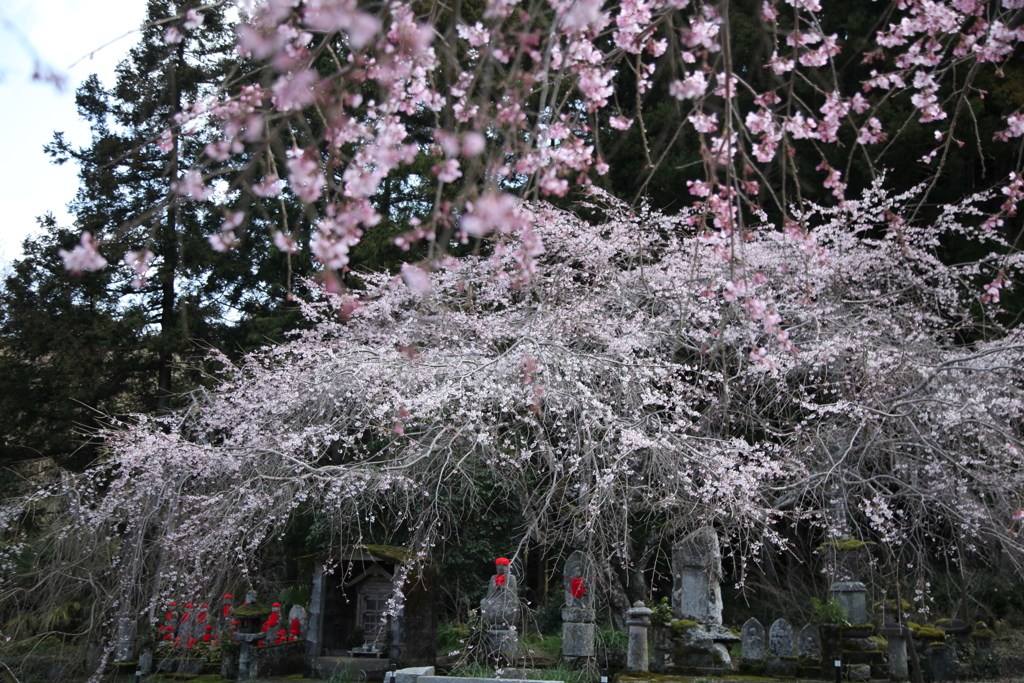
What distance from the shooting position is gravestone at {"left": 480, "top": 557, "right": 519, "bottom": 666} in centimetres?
654

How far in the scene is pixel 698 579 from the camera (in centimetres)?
734

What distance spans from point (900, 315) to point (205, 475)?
25.1 ft

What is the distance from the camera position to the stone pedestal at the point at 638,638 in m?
6.69

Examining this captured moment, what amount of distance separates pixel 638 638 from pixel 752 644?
54.0 inches

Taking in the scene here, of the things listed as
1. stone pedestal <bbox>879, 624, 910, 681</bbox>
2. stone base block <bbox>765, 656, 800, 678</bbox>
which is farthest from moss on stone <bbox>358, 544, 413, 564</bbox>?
stone pedestal <bbox>879, 624, 910, 681</bbox>

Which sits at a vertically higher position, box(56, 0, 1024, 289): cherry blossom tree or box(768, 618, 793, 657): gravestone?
box(56, 0, 1024, 289): cherry blossom tree

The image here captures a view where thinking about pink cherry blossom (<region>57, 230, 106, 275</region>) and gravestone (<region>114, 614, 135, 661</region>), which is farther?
gravestone (<region>114, 614, 135, 661</region>)

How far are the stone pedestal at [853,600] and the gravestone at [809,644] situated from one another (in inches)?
15.0

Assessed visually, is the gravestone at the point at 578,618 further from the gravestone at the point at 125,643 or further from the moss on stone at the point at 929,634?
the gravestone at the point at 125,643

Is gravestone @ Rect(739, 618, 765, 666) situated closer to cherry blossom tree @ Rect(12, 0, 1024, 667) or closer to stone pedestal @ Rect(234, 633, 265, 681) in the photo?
cherry blossom tree @ Rect(12, 0, 1024, 667)

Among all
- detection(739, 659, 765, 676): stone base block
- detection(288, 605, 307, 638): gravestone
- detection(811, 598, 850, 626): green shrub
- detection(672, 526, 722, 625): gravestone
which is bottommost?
detection(739, 659, 765, 676): stone base block

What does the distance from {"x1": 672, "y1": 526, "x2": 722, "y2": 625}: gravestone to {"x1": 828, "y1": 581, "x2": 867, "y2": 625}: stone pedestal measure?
1.14 m

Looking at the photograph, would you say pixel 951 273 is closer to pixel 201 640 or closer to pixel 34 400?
pixel 201 640

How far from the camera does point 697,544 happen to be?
7.32 meters
